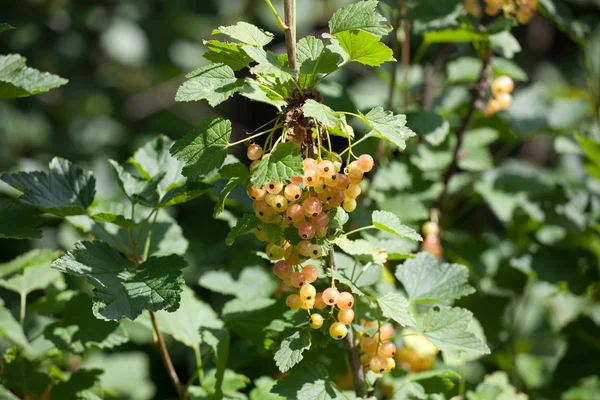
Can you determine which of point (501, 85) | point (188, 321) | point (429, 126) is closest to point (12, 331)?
point (188, 321)

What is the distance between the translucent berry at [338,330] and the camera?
1071mm

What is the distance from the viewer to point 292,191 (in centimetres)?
102

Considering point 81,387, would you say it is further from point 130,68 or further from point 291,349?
point 130,68

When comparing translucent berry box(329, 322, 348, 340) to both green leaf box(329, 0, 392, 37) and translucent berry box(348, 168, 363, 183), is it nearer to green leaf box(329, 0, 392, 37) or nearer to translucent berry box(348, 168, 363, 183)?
translucent berry box(348, 168, 363, 183)

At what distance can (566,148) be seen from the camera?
6.60ft

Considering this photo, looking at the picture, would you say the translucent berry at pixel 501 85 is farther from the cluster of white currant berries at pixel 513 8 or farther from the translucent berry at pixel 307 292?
the translucent berry at pixel 307 292

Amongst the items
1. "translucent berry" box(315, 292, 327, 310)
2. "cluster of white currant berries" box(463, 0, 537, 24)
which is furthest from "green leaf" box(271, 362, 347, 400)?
"cluster of white currant berries" box(463, 0, 537, 24)

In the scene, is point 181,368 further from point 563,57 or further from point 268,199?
point 563,57

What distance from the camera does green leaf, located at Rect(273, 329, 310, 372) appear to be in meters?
1.04

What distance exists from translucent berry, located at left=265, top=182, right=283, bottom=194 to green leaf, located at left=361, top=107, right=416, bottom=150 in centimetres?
17

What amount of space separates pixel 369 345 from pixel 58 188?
0.71 metres

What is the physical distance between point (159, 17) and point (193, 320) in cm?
258

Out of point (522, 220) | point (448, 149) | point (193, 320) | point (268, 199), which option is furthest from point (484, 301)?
point (268, 199)

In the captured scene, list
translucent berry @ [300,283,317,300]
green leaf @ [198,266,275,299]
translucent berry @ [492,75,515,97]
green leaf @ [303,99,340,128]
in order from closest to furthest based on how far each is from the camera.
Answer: green leaf @ [303,99,340,128]
translucent berry @ [300,283,317,300]
green leaf @ [198,266,275,299]
translucent berry @ [492,75,515,97]
